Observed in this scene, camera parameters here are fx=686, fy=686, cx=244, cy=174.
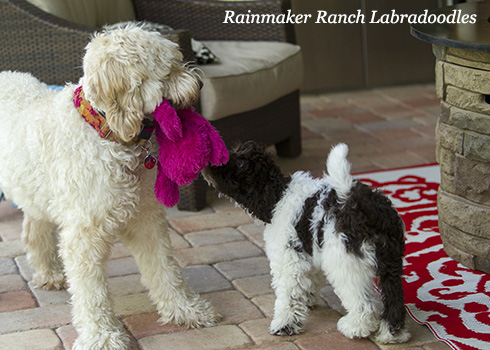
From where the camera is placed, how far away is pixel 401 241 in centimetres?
264

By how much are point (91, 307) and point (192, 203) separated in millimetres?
1528

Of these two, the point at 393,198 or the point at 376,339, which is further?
the point at 393,198

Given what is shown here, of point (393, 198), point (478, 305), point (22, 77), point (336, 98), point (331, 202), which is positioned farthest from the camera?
point (336, 98)

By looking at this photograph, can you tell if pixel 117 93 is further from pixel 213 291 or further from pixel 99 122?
pixel 213 291

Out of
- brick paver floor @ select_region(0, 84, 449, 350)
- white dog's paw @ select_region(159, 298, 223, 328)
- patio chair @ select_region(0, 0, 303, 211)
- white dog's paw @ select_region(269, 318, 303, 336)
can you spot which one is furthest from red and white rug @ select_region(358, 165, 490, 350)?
patio chair @ select_region(0, 0, 303, 211)

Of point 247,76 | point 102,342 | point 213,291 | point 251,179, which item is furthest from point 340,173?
point 247,76

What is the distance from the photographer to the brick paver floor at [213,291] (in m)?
2.76

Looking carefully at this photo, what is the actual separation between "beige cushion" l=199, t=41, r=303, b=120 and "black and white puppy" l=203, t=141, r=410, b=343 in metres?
1.36

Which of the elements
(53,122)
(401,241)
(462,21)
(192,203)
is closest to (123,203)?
(53,122)

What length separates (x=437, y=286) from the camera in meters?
3.09

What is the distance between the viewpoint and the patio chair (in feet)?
12.7

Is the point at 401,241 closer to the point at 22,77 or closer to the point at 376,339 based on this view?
the point at 376,339

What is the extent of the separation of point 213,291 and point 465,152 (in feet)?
4.34

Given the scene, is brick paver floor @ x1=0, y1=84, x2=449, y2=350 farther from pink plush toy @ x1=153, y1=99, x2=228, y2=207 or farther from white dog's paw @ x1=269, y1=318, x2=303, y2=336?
pink plush toy @ x1=153, y1=99, x2=228, y2=207
